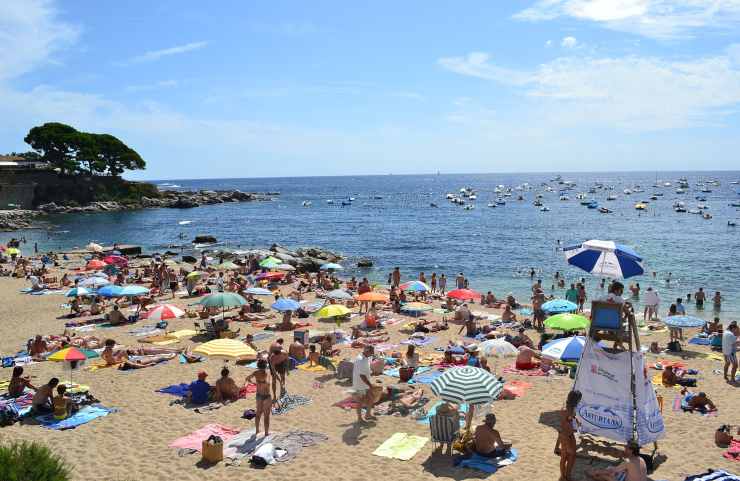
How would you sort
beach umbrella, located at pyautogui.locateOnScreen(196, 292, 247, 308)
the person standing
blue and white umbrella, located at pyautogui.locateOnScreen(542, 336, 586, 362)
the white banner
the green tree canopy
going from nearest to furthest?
the white banner → blue and white umbrella, located at pyautogui.locateOnScreen(542, 336, 586, 362) → the person standing → beach umbrella, located at pyautogui.locateOnScreen(196, 292, 247, 308) → the green tree canopy

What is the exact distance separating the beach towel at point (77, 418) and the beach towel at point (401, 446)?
5821mm

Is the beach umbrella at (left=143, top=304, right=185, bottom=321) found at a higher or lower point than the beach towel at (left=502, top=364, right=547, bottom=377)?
higher

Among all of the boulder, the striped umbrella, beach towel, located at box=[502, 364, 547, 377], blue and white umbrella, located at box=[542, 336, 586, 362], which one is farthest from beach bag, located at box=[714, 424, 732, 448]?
the boulder

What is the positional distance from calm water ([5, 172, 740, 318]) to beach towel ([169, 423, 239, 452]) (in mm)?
16306

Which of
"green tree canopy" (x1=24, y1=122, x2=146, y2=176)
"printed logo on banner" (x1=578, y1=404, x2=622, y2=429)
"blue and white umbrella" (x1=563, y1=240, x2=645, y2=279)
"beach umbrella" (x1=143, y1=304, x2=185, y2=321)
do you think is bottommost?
"printed logo on banner" (x1=578, y1=404, x2=622, y2=429)

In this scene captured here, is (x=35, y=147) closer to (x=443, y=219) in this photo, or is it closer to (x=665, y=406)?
(x=443, y=219)

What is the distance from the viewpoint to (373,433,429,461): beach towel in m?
9.57

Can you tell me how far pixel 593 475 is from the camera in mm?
8406

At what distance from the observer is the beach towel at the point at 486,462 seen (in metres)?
9.05

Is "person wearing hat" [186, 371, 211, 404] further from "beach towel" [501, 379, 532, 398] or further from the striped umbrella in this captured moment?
"beach towel" [501, 379, 532, 398]

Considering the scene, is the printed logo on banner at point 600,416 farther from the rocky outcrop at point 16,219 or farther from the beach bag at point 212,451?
the rocky outcrop at point 16,219

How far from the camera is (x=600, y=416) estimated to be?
9555 mm

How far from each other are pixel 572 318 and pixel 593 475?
7.01 metres

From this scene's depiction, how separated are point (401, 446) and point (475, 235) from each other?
48.8 m
